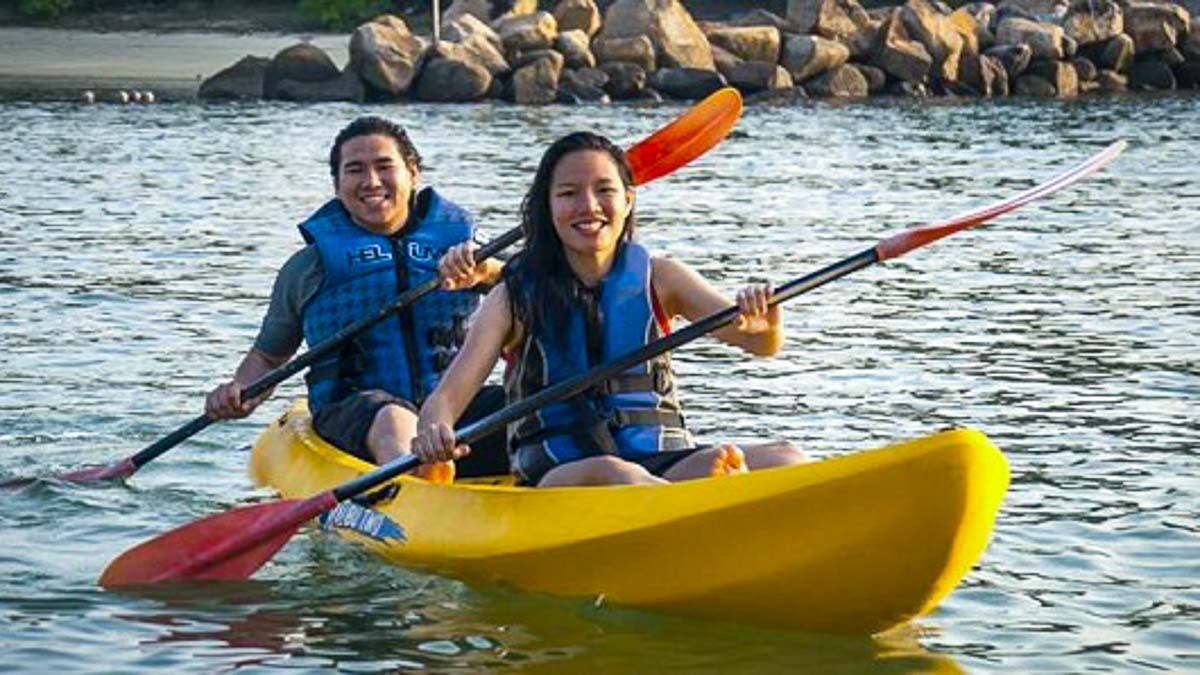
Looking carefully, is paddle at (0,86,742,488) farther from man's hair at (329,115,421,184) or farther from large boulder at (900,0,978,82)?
large boulder at (900,0,978,82)

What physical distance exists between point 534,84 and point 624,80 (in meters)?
1.12

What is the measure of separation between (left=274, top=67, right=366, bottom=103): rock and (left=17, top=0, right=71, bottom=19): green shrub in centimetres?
1089

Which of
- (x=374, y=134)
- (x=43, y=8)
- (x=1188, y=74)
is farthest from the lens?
(x=43, y=8)

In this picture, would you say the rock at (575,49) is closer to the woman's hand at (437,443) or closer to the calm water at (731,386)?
the calm water at (731,386)

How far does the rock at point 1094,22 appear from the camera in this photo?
3334 centimetres

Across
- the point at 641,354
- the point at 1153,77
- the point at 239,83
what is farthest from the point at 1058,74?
the point at 641,354

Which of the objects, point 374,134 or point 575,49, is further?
point 575,49

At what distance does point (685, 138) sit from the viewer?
27.3 feet

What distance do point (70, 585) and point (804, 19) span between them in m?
26.0

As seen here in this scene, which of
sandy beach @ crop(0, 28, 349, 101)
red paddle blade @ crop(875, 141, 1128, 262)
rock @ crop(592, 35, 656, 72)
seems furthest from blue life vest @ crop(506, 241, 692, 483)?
sandy beach @ crop(0, 28, 349, 101)

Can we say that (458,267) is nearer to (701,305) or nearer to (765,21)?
(701,305)

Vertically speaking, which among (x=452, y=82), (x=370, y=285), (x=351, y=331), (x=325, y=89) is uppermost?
(x=370, y=285)

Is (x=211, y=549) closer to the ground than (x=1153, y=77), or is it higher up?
higher up

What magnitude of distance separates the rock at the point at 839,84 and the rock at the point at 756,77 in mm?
370
